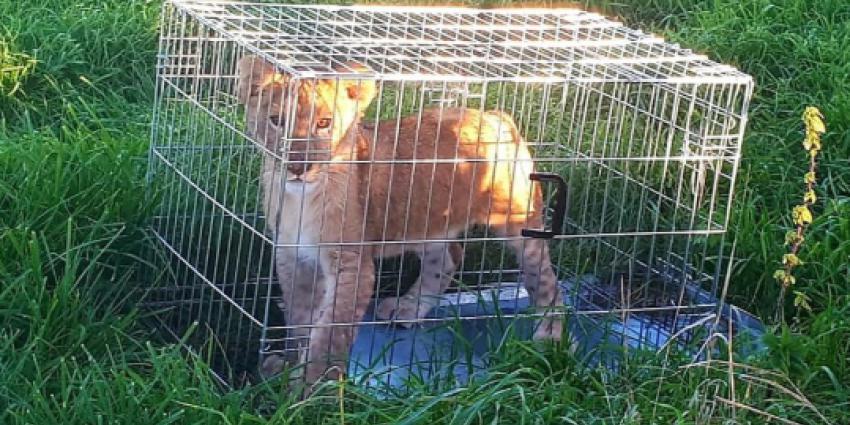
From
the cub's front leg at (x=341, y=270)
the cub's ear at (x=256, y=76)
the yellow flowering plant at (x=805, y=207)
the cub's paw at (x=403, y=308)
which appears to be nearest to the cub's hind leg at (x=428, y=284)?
the cub's paw at (x=403, y=308)

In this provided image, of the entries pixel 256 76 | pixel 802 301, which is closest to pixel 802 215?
pixel 802 301

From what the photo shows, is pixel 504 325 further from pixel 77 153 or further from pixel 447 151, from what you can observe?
pixel 77 153

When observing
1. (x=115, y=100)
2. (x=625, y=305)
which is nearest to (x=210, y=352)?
(x=625, y=305)

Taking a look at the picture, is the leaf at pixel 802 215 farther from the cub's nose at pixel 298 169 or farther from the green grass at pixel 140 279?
the cub's nose at pixel 298 169

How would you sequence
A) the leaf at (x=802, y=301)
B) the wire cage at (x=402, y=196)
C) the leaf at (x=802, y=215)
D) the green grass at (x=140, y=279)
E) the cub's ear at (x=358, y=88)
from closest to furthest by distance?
the green grass at (x=140, y=279), the cub's ear at (x=358, y=88), the wire cage at (x=402, y=196), the leaf at (x=802, y=215), the leaf at (x=802, y=301)

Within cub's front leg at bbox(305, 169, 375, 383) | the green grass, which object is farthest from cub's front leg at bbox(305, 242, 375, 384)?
the green grass

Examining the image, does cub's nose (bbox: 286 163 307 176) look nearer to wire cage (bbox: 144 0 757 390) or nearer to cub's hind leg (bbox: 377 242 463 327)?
wire cage (bbox: 144 0 757 390)

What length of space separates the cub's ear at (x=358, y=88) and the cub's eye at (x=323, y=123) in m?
0.11

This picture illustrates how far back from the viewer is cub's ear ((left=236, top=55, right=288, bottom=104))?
4273 millimetres

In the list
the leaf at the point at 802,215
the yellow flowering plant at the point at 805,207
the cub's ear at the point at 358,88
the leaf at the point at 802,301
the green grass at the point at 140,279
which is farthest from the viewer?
the leaf at the point at 802,301

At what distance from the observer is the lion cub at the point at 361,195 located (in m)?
4.19

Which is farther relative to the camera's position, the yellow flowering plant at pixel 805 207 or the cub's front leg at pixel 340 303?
the yellow flowering plant at pixel 805 207

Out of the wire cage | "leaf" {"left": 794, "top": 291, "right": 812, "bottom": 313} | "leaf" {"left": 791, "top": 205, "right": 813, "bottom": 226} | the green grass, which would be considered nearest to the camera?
the green grass

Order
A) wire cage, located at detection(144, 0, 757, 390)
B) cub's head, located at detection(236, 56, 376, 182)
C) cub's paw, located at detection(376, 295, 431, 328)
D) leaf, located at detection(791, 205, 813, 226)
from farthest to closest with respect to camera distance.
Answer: cub's paw, located at detection(376, 295, 431, 328)
leaf, located at detection(791, 205, 813, 226)
wire cage, located at detection(144, 0, 757, 390)
cub's head, located at detection(236, 56, 376, 182)
